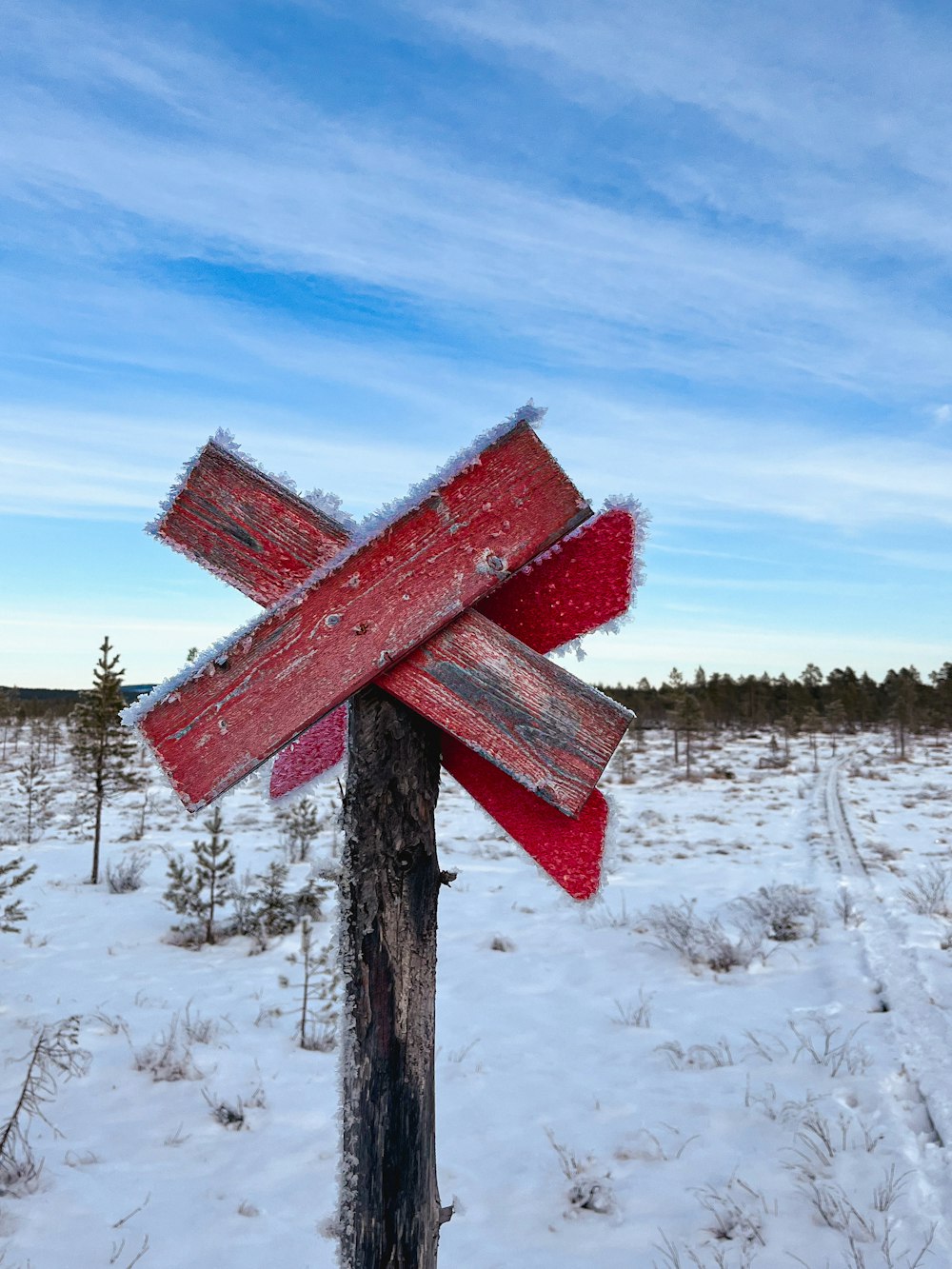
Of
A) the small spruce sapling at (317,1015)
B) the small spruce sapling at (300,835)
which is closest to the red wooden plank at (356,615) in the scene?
the small spruce sapling at (317,1015)

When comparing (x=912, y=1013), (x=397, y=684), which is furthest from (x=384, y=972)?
(x=912, y=1013)

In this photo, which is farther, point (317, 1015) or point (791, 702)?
point (791, 702)

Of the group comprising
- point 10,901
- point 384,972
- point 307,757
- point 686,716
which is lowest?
point 10,901

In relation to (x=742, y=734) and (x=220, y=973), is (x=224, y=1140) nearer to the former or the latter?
(x=220, y=973)

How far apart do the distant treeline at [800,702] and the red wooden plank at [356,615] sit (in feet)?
141

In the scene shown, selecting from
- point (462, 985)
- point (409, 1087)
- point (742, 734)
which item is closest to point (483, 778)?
point (409, 1087)

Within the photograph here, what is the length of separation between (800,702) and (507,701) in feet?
187

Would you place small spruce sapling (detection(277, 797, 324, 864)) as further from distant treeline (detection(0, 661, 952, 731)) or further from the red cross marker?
distant treeline (detection(0, 661, 952, 731))

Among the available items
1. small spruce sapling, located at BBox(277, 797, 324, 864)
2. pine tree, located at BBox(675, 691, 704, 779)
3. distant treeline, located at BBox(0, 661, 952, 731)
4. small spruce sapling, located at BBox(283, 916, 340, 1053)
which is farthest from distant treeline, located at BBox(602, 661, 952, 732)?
small spruce sapling, located at BBox(283, 916, 340, 1053)

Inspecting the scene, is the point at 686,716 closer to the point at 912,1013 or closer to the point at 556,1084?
the point at 912,1013

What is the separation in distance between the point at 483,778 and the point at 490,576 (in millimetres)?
357

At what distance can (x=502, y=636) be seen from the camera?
1.27 meters

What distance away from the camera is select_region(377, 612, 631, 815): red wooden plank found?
4.06ft

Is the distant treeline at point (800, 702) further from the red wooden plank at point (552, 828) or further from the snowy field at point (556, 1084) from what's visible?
the red wooden plank at point (552, 828)
